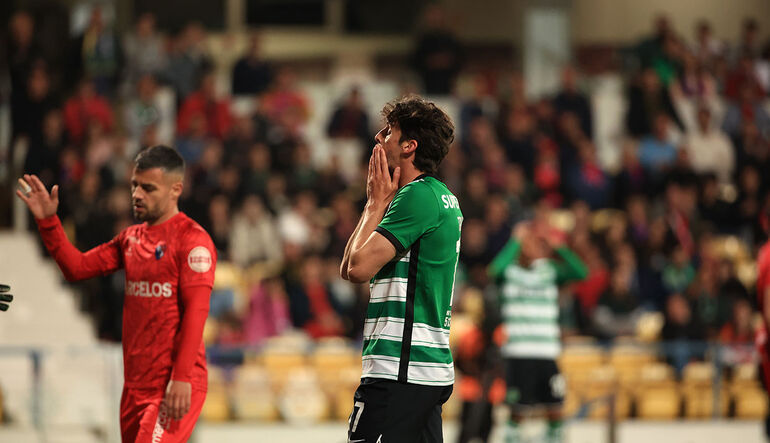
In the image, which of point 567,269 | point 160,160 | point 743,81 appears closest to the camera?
point 160,160

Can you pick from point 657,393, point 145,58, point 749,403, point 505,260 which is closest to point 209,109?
point 145,58

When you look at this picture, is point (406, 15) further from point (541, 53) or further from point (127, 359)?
point (127, 359)

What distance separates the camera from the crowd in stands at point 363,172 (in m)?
Answer: 12.4

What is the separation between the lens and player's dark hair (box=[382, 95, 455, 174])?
4496 mm

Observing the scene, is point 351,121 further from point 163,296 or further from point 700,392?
point 163,296

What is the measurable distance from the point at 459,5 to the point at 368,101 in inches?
193

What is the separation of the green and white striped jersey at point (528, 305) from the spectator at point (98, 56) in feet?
25.4

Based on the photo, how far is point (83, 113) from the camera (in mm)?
13859

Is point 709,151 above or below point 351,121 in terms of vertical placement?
below

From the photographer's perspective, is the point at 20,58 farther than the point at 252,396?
Yes

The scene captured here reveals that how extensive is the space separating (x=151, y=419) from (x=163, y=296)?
59 cm

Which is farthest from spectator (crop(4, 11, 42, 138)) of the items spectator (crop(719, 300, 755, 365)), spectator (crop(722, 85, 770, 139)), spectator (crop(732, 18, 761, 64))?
spectator (crop(732, 18, 761, 64))

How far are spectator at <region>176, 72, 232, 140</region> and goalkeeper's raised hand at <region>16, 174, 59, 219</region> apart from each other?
9482 millimetres

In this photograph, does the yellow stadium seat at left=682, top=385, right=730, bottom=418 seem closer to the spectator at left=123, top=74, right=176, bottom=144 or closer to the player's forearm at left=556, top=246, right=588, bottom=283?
the player's forearm at left=556, top=246, right=588, bottom=283
